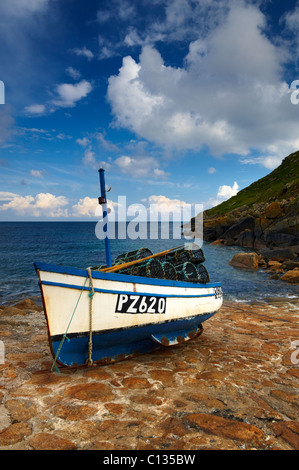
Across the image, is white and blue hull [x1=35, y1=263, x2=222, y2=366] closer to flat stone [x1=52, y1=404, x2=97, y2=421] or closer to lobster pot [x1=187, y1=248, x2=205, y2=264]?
flat stone [x1=52, y1=404, x2=97, y2=421]

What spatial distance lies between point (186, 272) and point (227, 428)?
5.10m

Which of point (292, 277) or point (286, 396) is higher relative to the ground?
point (286, 396)

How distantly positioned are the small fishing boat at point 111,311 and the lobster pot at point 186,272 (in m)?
0.70

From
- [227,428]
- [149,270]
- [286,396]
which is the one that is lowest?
[286,396]

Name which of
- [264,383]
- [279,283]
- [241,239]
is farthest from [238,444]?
[241,239]

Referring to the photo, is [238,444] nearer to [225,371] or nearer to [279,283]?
[225,371]

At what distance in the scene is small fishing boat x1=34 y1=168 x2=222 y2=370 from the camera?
536 cm

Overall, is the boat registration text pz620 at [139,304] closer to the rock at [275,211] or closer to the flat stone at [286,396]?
the flat stone at [286,396]

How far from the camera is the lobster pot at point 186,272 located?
851 cm

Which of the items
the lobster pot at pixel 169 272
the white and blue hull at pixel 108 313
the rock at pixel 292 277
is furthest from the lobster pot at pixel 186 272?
the rock at pixel 292 277

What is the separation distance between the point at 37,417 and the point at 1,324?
6.99m

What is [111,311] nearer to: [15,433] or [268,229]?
[15,433]

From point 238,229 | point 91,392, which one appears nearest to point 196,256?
point 91,392

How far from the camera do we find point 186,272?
28.6 feet
